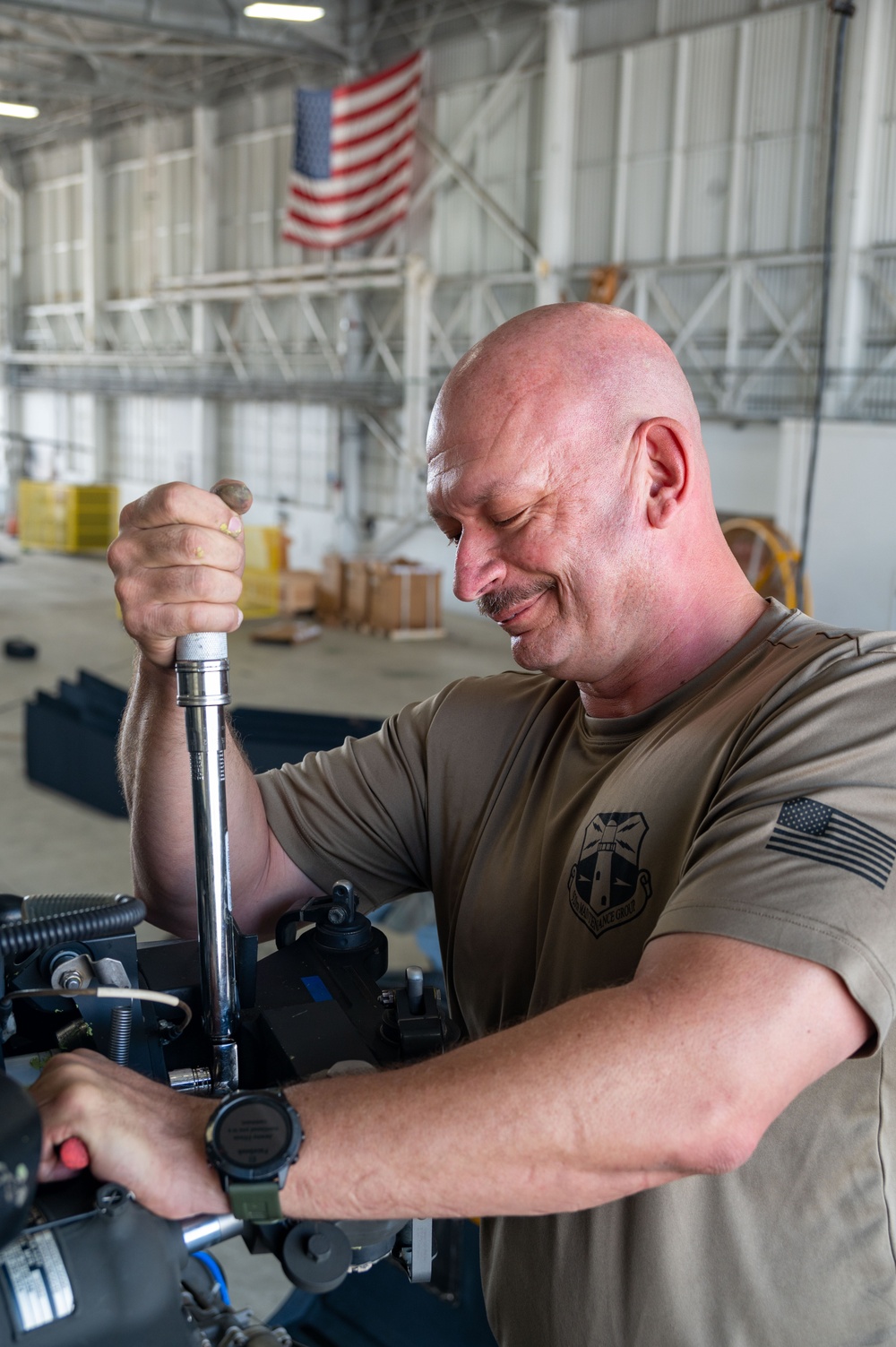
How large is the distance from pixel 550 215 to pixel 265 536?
472 centimetres

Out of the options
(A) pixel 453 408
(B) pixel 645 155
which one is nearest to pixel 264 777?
(A) pixel 453 408

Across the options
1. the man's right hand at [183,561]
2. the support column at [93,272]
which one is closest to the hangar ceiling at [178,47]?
the support column at [93,272]

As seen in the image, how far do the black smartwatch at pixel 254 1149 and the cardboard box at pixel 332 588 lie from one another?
11.9m

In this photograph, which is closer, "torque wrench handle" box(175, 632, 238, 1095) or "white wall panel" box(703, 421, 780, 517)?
"torque wrench handle" box(175, 632, 238, 1095)

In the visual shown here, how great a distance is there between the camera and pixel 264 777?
77.3 inches

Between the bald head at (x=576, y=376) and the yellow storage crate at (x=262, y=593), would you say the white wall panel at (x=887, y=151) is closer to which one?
the yellow storage crate at (x=262, y=593)

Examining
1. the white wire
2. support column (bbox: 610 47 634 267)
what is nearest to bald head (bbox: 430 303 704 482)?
the white wire

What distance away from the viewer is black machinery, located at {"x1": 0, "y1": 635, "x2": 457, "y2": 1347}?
881mm

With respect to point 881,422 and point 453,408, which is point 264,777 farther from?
point 881,422

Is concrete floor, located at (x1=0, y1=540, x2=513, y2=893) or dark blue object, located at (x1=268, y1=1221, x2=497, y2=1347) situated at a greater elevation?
dark blue object, located at (x1=268, y1=1221, x2=497, y2=1347)

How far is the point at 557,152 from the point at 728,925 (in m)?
12.3

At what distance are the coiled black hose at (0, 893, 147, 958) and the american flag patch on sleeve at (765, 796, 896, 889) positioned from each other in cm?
62

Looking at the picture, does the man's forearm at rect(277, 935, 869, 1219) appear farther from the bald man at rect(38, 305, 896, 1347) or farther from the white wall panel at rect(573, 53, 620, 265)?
the white wall panel at rect(573, 53, 620, 265)

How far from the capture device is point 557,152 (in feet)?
39.4
